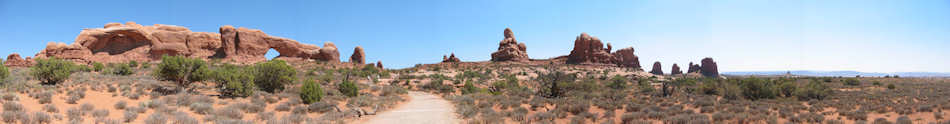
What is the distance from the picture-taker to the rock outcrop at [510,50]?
59.4 m

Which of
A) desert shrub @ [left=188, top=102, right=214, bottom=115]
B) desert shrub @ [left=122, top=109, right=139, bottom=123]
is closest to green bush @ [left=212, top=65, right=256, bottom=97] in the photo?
desert shrub @ [left=188, top=102, right=214, bottom=115]

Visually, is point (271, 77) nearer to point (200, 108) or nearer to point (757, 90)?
point (200, 108)

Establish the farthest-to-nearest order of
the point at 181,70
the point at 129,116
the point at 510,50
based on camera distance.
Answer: the point at 510,50, the point at 181,70, the point at 129,116

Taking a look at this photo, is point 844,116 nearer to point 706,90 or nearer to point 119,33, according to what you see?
point 706,90

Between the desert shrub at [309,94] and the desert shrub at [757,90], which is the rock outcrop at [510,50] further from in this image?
the desert shrub at [309,94]

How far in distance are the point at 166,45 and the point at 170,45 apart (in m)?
0.32

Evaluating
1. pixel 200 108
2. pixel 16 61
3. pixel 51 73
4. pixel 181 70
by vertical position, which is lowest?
pixel 200 108

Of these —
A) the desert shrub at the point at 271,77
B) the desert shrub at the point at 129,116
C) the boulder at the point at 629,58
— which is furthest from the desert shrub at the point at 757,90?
the boulder at the point at 629,58

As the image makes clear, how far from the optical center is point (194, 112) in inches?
436

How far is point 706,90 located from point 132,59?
162 ft

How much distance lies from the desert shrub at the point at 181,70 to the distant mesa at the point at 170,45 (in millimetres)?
23816

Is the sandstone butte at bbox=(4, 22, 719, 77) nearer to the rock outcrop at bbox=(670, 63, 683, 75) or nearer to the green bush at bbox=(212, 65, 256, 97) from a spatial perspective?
the green bush at bbox=(212, 65, 256, 97)

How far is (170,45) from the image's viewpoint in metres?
37.4

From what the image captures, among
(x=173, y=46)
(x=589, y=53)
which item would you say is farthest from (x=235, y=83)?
(x=589, y=53)
